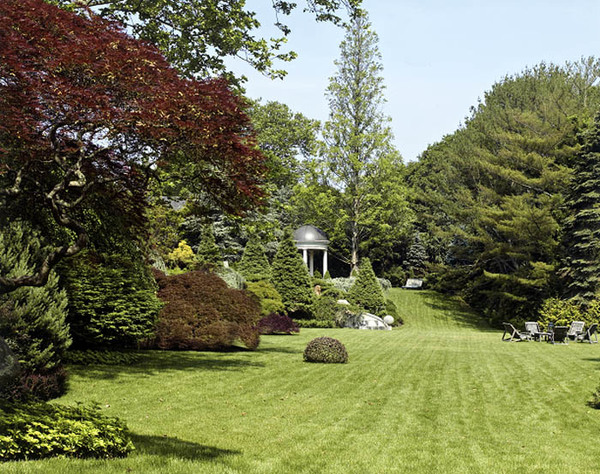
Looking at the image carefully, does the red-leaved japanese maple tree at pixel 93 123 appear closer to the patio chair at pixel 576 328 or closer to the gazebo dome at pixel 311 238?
the patio chair at pixel 576 328

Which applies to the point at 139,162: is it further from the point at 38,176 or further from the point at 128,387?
the point at 128,387

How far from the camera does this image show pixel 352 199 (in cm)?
4309

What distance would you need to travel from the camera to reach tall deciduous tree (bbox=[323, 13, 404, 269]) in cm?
4250

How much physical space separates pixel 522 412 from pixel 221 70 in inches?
465

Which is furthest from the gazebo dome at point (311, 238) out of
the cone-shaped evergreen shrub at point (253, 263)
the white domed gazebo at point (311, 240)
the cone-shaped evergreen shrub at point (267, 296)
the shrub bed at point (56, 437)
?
the shrub bed at point (56, 437)

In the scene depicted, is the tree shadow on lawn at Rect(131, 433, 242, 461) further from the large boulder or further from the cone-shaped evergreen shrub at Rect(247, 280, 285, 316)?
the large boulder

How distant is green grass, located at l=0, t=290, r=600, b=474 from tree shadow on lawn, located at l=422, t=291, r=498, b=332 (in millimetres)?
18918

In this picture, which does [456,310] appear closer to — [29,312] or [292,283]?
[292,283]

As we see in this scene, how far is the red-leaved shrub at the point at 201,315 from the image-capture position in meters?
16.2

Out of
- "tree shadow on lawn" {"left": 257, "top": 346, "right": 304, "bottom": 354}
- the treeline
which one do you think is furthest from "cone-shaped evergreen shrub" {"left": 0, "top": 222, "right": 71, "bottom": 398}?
the treeline

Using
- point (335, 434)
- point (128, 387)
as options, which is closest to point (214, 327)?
point (128, 387)

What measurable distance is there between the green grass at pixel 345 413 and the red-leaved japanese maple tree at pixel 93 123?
9.96 feet

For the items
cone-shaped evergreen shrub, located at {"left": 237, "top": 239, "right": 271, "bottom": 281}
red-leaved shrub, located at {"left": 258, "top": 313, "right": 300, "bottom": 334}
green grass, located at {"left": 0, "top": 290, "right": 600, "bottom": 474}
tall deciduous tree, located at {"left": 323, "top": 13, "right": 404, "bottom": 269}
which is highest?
tall deciduous tree, located at {"left": 323, "top": 13, "right": 404, "bottom": 269}

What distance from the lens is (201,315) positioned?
16453mm
